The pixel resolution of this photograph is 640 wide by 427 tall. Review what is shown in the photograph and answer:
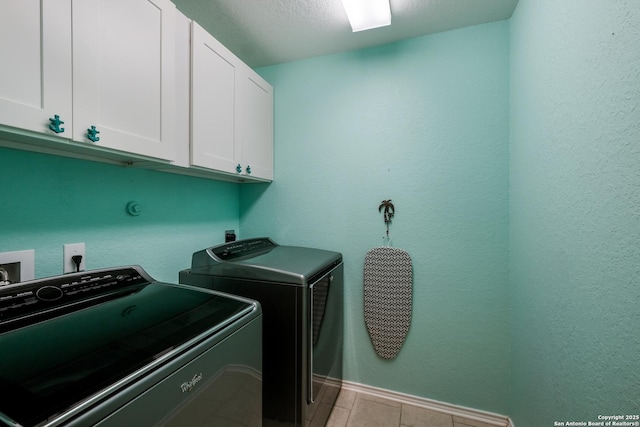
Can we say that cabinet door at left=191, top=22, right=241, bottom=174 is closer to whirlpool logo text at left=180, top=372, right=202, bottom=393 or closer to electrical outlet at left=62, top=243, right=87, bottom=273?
electrical outlet at left=62, top=243, right=87, bottom=273

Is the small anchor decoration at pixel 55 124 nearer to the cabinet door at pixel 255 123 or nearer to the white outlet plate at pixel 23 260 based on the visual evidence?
the white outlet plate at pixel 23 260

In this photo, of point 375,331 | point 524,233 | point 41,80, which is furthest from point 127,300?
point 524,233

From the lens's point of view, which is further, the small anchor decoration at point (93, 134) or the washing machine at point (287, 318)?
the washing machine at point (287, 318)

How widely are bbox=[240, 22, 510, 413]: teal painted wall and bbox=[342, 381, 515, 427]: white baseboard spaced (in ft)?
0.13

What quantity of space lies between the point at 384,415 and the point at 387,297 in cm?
74

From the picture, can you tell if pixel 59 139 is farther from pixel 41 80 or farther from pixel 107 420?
pixel 107 420

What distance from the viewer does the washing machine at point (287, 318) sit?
1.28 metres

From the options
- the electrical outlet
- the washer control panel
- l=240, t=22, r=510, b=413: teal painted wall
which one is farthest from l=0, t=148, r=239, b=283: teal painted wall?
l=240, t=22, r=510, b=413: teal painted wall

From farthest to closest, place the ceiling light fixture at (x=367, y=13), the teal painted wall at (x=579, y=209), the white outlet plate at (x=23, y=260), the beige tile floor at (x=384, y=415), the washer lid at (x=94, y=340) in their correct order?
the beige tile floor at (x=384, y=415) → the ceiling light fixture at (x=367, y=13) → the white outlet plate at (x=23, y=260) → the teal painted wall at (x=579, y=209) → the washer lid at (x=94, y=340)

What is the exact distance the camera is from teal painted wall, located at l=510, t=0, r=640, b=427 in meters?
0.69

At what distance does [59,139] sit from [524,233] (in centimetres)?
201

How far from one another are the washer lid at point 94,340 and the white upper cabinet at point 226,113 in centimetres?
70

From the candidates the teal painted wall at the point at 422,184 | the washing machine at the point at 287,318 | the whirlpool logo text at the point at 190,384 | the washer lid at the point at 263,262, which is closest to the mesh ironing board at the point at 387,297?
the teal painted wall at the point at 422,184

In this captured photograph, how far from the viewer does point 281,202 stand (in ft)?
7.06
